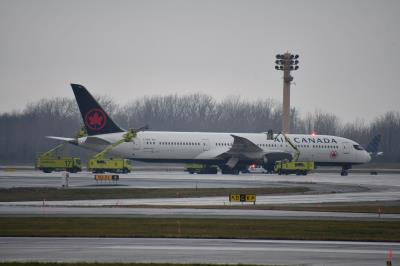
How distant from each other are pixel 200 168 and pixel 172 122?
3049 inches

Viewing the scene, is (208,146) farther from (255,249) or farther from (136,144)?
(255,249)

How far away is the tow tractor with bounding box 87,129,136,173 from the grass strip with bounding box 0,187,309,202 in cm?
2172

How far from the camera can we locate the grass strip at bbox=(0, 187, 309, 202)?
146 feet

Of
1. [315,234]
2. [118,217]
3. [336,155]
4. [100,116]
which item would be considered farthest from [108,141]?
[315,234]

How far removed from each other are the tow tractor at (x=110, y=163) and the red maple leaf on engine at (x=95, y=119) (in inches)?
100

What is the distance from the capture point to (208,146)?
3265 inches

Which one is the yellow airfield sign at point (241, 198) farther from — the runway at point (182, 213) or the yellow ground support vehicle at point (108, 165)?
the yellow ground support vehicle at point (108, 165)

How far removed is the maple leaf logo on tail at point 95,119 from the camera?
251ft

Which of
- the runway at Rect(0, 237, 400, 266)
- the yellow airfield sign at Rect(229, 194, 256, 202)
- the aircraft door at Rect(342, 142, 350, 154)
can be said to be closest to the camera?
the runway at Rect(0, 237, 400, 266)

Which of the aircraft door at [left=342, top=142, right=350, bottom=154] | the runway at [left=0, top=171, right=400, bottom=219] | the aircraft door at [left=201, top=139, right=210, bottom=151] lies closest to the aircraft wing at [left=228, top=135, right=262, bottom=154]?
the aircraft door at [left=201, top=139, right=210, bottom=151]

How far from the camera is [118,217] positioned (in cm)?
3238

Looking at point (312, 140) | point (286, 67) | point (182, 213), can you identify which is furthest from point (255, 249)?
point (286, 67)

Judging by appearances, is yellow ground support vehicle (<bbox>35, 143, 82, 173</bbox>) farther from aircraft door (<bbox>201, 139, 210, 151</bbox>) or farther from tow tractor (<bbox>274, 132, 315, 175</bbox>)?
tow tractor (<bbox>274, 132, 315, 175</bbox>)

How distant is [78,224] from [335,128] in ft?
458
